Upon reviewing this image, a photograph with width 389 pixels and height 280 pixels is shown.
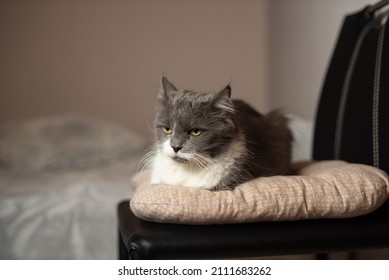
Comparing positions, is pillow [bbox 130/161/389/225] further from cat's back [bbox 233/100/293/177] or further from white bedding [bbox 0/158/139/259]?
white bedding [bbox 0/158/139/259]

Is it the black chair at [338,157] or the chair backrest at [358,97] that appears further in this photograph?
the chair backrest at [358,97]

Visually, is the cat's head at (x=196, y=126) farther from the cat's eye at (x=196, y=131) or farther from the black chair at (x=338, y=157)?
the black chair at (x=338, y=157)

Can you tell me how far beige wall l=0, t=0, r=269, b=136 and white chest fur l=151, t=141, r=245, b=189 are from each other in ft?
6.79

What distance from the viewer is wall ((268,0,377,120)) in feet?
6.89

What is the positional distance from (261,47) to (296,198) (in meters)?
2.49

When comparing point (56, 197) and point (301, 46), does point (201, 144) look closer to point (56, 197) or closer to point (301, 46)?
point (56, 197)

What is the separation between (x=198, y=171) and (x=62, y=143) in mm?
1574

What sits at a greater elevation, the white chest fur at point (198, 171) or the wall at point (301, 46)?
the wall at point (301, 46)

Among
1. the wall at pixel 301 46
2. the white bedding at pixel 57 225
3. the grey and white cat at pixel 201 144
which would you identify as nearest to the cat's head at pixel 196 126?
the grey and white cat at pixel 201 144

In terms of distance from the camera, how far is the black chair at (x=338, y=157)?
0.85 m

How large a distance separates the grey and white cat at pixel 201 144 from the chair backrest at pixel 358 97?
0.30 metres

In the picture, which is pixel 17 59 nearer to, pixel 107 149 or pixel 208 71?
pixel 107 149

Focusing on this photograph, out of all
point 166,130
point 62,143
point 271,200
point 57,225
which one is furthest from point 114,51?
point 271,200

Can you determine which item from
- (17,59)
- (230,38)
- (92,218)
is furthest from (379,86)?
(17,59)
